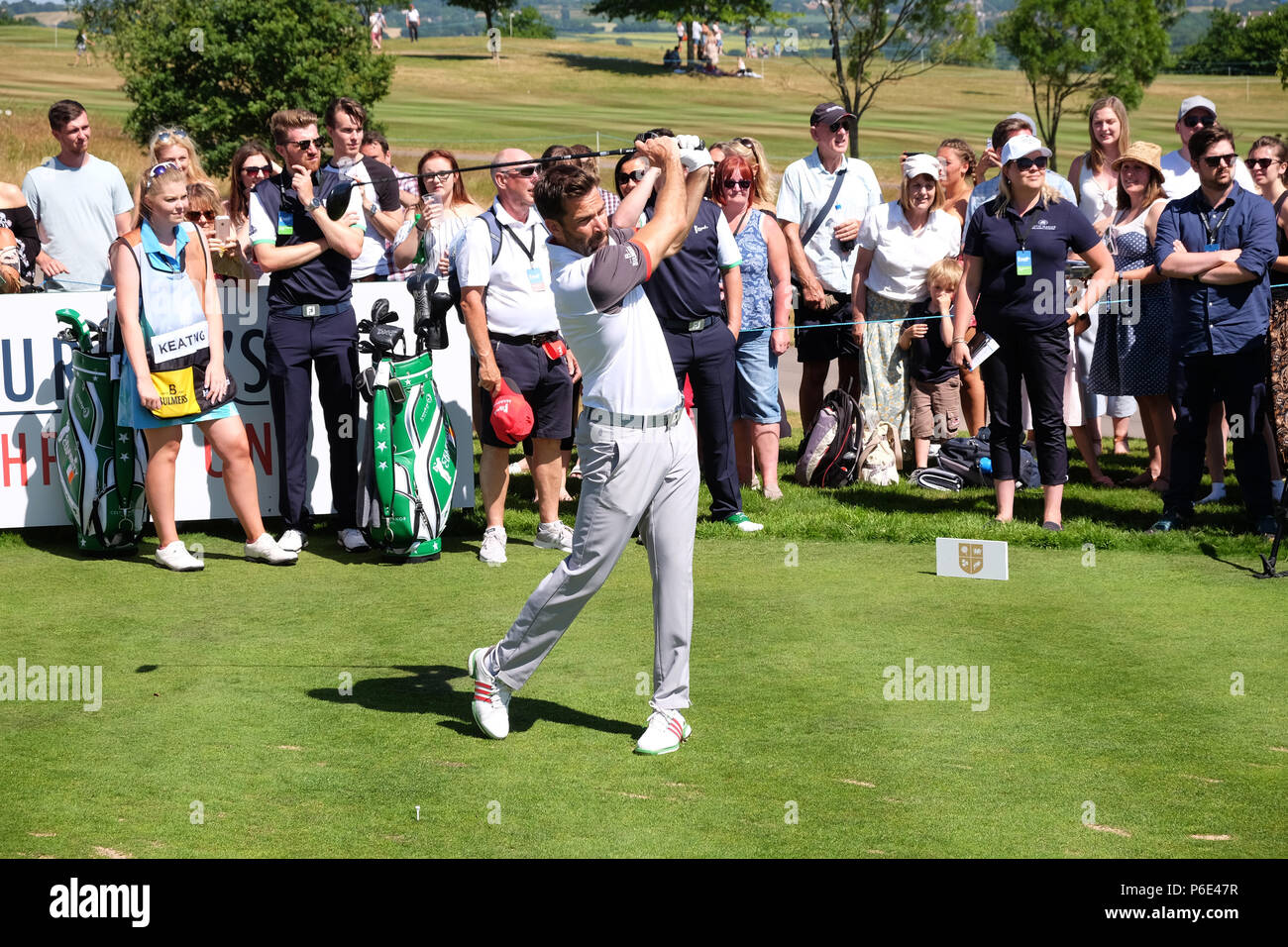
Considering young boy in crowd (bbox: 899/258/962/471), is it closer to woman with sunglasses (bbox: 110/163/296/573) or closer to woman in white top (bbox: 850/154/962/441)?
woman in white top (bbox: 850/154/962/441)

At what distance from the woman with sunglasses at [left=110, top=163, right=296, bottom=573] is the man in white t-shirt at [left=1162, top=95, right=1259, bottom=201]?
20.4 ft

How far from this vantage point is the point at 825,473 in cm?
1060

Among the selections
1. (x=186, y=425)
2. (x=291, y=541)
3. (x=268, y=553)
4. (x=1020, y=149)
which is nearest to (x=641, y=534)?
(x=268, y=553)

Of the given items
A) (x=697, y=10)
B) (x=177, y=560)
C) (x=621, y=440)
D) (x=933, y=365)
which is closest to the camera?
(x=621, y=440)

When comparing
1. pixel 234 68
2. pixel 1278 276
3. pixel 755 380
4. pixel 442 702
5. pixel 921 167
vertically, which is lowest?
pixel 442 702

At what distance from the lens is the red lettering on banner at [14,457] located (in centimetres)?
914

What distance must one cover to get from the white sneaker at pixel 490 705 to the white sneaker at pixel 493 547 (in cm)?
285

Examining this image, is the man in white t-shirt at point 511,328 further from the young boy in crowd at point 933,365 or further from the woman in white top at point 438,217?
the young boy in crowd at point 933,365

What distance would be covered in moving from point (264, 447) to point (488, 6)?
7287 cm

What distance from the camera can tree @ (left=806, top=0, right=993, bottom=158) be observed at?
42.4 m

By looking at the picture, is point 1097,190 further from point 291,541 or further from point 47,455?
point 47,455

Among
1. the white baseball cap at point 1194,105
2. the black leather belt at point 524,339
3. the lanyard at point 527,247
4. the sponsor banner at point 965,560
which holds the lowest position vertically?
the sponsor banner at point 965,560

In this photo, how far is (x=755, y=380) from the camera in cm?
1023

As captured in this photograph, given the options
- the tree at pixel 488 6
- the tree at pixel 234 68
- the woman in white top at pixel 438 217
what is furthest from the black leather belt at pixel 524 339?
the tree at pixel 488 6
